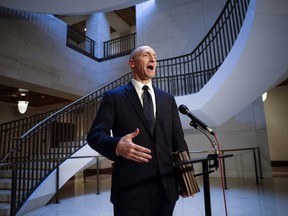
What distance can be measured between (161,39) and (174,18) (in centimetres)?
88

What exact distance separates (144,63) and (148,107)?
0.24 meters

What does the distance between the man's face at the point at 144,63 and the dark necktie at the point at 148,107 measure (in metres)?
0.07

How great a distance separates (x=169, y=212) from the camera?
1.06 m

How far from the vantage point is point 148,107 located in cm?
117

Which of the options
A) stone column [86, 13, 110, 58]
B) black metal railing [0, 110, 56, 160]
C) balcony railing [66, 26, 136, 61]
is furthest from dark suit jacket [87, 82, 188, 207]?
stone column [86, 13, 110, 58]

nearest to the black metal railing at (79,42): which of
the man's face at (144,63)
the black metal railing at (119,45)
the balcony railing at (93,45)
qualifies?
the balcony railing at (93,45)

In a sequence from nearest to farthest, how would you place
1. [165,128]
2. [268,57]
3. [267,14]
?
[165,128]
[267,14]
[268,57]

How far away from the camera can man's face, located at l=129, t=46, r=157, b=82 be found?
3.96 feet

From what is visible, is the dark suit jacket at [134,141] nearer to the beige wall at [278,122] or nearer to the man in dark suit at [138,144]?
the man in dark suit at [138,144]

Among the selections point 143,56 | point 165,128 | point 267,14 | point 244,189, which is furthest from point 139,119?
point 244,189

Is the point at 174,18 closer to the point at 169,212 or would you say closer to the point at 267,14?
the point at 267,14

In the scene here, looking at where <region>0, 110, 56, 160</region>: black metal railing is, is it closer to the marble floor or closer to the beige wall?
the marble floor

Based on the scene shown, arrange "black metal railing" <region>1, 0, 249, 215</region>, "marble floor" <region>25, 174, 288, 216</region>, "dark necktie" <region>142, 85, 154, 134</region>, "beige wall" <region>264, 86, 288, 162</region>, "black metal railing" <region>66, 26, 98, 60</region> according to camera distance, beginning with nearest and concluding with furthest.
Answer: "dark necktie" <region>142, 85, 154, 134</region> → "marble floor" <region>25, 174, 288, 216</region> → "black metal railing" <region>1, 0, 249, 215</region> → "black metal railing" <region>66, 26, 98, 60</region> → "beige wall" <region>264, 86, 288, 162</region>

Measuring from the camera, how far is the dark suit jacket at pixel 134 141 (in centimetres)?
100
